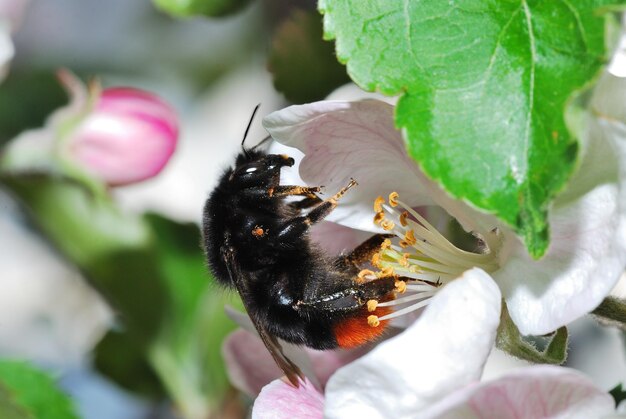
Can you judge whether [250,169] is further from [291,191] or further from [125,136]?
[125,136]

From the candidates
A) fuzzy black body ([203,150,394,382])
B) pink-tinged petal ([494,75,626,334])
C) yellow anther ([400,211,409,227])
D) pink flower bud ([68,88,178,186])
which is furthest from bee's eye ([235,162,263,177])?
pink flower bud ([68,88,178,186])

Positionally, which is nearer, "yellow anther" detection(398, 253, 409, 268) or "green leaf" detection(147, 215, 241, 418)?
"yellow anther" detection(398, 253, 409, 268)

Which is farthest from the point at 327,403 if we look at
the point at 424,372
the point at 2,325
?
the point at 2,325

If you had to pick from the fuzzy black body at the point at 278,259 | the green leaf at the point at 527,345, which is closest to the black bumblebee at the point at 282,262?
the fuzzy black body at the point at 278,259

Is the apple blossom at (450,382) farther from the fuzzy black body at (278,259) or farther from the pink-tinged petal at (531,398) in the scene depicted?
the fuzzy black body at (278,259)

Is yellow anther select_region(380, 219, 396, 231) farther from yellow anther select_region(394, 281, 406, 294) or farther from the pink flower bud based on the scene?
the pink flower bud

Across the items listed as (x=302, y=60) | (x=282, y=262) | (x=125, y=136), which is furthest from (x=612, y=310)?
(x=125, y=136)
